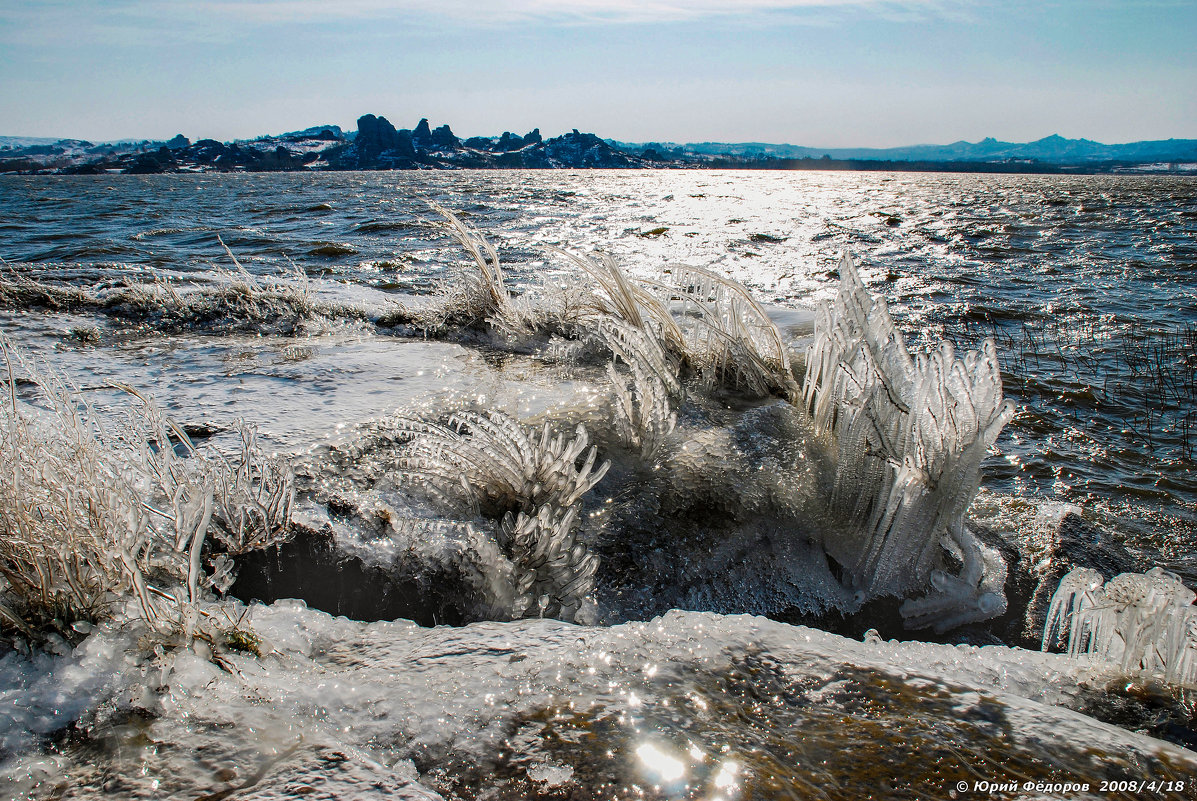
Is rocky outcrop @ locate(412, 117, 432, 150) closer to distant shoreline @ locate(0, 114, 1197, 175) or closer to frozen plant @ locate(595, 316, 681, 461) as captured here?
distant shoreline @ locate(0, 114, 1197, 175)

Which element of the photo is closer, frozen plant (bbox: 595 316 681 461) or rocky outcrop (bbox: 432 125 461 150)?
frozen plant (bbox: 595 316 681 461)

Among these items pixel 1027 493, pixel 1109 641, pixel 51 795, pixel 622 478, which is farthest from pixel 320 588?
pixel 1027 493

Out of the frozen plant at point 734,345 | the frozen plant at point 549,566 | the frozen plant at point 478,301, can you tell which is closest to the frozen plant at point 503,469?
the frozen plant at point 549,566

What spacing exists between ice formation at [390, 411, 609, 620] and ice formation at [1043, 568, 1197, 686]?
1.35 m

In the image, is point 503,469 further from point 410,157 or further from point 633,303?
point 410,157

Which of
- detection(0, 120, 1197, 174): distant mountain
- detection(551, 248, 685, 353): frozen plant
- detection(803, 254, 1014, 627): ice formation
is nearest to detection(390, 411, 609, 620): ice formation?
detection(803, 254, 1014, 627): ice formation

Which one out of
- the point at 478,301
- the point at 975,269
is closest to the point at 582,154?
the point at 975,269

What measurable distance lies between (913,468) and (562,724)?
1557mm

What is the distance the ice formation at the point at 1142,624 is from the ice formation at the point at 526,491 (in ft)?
4.42

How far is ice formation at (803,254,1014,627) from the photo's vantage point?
2178mm

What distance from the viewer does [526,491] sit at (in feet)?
7.10

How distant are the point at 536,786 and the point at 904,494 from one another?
1.63m

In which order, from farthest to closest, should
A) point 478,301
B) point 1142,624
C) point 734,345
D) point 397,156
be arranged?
point 397,156
point 478,301
point 734,345
point 1142,624

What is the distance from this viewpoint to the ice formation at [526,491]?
1972 mm
